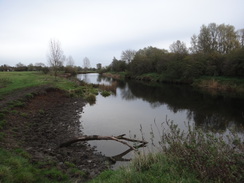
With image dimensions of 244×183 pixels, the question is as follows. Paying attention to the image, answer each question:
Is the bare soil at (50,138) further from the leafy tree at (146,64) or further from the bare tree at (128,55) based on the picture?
the bare tree at (128,55)

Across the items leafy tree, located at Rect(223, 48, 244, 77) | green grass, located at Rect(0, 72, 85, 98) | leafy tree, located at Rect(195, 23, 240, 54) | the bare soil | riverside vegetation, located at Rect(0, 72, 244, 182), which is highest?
leafy tree, located at Rect(195, 23, 240, 54)

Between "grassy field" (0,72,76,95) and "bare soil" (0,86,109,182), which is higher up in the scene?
"grassy field" (0,72,76,95)

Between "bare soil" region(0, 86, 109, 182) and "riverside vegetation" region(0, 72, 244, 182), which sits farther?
"bare soil" region(0, 86, 109, 182)

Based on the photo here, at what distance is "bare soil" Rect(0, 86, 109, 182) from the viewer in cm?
714

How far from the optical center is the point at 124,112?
1803 cm

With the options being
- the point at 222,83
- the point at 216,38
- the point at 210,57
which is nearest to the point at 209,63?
the point at 210,57

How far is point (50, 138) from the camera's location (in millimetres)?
9820

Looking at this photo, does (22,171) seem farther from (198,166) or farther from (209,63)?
(209,63)

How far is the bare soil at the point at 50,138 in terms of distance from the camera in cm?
714

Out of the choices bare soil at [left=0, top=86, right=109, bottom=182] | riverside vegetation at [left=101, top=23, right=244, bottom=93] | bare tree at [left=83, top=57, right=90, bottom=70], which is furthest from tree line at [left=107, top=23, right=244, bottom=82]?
bare tree at [left=83, top=57, right=90, bottom=70]

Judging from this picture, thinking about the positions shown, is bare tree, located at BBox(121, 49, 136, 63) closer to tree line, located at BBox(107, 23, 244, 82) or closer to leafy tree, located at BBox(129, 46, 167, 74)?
leafy tree, located at BBox(129, 46, 167, 74)

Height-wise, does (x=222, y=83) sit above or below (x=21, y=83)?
below

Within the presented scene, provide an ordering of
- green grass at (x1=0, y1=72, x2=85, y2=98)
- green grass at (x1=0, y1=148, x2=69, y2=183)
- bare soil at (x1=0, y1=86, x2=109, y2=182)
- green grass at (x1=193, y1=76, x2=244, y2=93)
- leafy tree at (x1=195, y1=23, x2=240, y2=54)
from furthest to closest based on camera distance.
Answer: leafy tree at (x1=195, y1=23, x2=240, y2=54) < green grass at (x1=193, y1=76, x2=244, y2=93) < green grass at (x1=0, y1=72, x2=85, y2=98) < bare soil at (x1=0, y1=86, x2=109, y2=182) < green grass at (x1=0, y1=148, x2=69, y2=183)

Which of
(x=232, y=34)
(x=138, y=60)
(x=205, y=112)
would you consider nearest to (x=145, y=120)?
(x=205, y=112)
